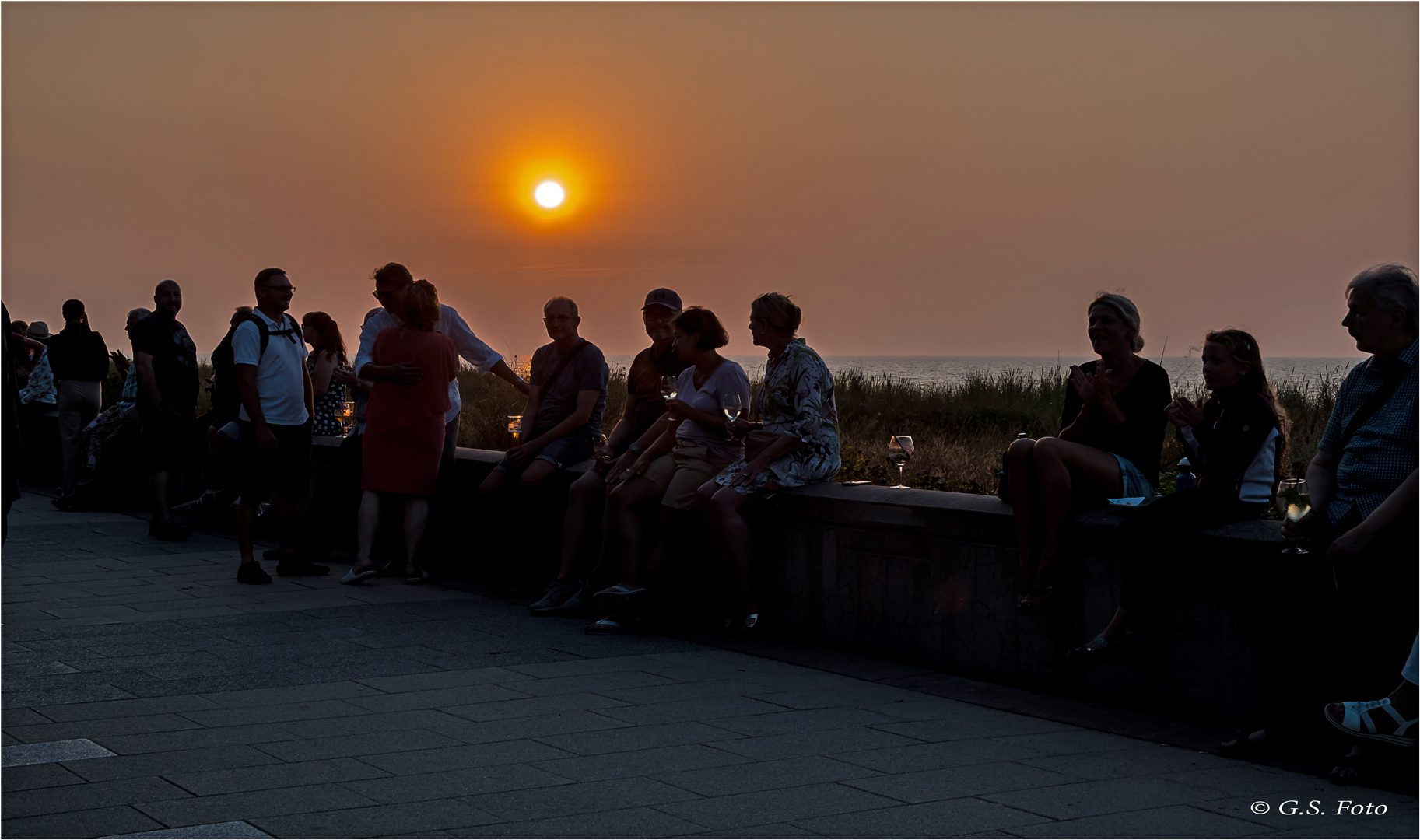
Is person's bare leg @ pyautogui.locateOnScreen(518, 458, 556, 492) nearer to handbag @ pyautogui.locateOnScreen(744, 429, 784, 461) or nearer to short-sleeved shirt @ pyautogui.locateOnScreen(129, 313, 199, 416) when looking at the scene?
handbag @ pyautogui.locateOnScreen(744, 429, 784, 461)

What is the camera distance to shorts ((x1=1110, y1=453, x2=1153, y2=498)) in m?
6.07

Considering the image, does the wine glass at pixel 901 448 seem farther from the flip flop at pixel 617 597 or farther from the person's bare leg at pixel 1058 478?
the flip flop at pixel 617 597

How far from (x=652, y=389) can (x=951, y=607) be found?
8.73ft

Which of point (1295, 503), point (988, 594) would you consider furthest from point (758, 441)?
point (1295, 503)

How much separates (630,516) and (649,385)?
3.34 ft

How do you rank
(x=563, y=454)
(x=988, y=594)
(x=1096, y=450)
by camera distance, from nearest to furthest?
(x=1096, y=450)
(x=988, y=594)
(x=563, y=454)

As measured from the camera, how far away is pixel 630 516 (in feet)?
25.8

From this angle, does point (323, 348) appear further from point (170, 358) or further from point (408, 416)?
point (408, 416)

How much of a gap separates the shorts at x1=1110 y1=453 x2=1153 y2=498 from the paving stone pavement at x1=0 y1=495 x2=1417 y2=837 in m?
1.10

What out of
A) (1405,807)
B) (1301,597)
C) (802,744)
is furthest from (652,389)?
(1405,807)

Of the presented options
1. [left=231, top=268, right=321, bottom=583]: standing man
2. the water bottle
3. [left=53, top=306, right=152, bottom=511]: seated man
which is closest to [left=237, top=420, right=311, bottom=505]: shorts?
[left=231, top=268, right=321, bottom=583]: standing man

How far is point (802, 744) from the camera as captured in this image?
520 centimetres

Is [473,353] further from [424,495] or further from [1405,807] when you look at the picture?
[1405,807]
